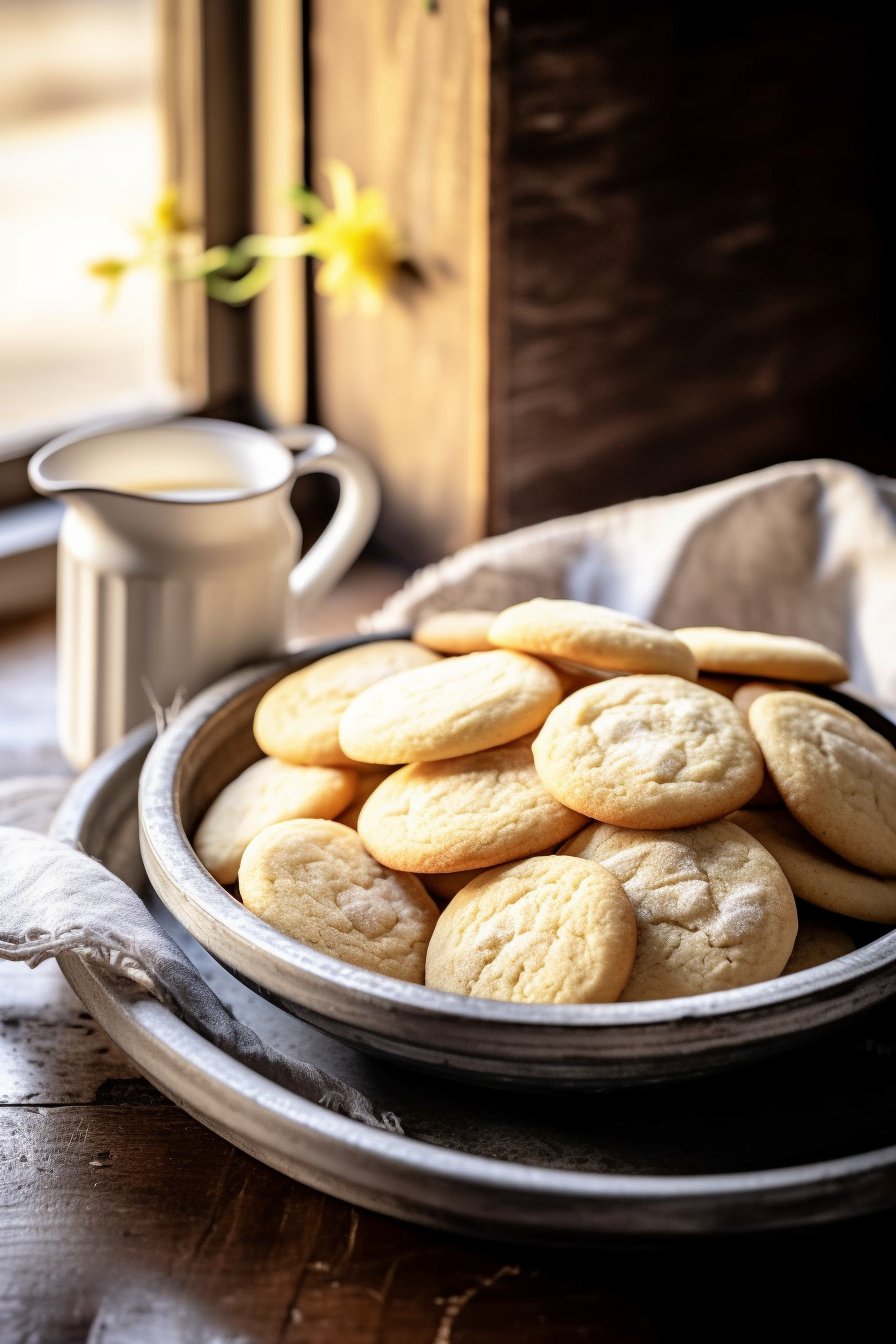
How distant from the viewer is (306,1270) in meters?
0.51

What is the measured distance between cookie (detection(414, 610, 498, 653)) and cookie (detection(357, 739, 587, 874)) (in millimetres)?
97

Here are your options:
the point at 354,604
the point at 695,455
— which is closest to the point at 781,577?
the point at 695,455

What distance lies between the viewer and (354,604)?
3.81ft

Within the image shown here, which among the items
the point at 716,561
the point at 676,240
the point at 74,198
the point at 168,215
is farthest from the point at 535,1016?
the point at 74,198

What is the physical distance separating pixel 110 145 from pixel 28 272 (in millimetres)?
145

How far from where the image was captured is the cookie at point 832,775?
599mm

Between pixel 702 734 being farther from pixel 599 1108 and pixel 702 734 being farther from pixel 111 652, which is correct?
pixel 111 652

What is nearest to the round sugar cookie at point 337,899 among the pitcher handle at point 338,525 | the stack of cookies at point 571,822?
the stack of cookies at point 571,822

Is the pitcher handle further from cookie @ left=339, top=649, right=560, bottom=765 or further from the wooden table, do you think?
the wooden table

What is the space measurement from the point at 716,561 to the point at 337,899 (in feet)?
1.67

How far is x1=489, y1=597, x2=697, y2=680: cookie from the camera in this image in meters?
0.66

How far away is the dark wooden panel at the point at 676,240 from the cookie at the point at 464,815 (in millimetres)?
510

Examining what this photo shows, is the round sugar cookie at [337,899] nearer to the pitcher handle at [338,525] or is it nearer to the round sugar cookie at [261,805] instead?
the round sugar cookie at [261,805]

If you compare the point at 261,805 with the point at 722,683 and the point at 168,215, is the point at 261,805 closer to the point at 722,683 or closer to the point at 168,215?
the point at 722,683
